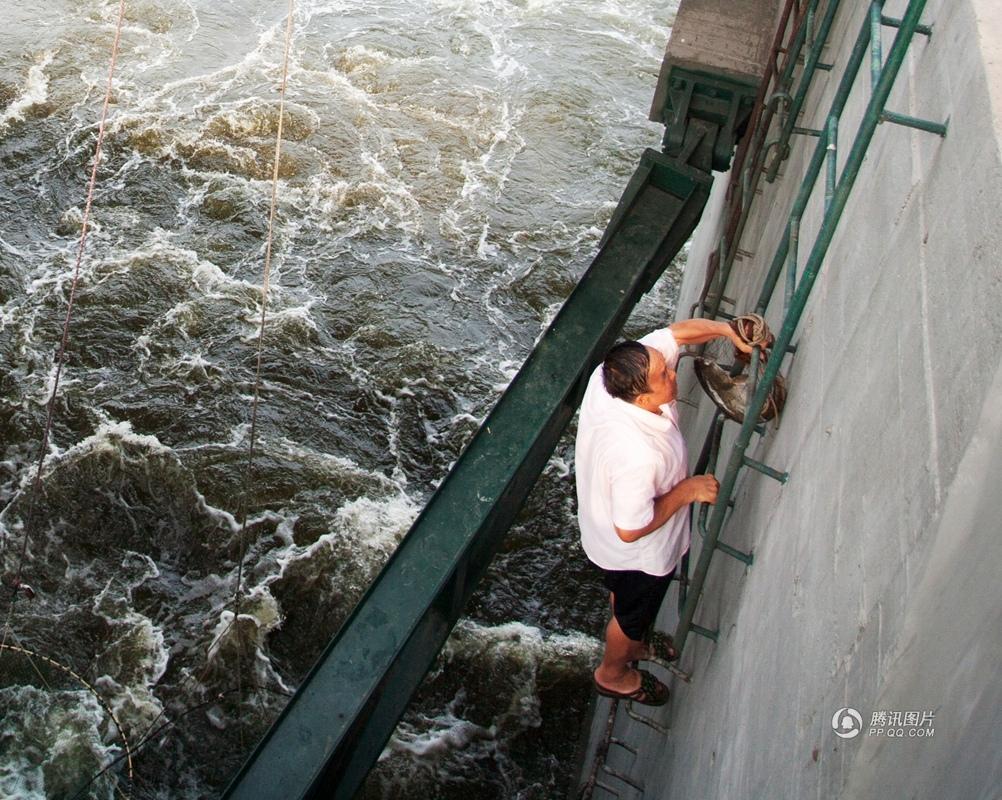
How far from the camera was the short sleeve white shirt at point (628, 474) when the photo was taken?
3.40 meters

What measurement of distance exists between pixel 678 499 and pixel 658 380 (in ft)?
1.40

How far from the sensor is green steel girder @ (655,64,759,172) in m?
6.54

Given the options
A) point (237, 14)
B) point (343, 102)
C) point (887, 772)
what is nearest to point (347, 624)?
point (887, 772)

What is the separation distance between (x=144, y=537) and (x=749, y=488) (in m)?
5.85

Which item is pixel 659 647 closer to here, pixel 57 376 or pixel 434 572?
pixel 434 572

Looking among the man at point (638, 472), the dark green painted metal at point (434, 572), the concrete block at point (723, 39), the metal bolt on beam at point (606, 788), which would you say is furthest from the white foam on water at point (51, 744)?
the concrete block at point (723, 39)

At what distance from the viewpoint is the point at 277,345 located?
9.63 m

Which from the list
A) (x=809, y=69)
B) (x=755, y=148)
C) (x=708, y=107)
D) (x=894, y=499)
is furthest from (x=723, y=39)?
(x=894, y=499)

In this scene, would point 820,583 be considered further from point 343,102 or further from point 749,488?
point 343,102

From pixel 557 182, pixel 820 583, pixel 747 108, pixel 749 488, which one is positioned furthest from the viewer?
pixel 557 182

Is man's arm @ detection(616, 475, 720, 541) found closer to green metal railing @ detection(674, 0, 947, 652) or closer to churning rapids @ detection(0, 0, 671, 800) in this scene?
green metal railing @ detection(674, 0, 947, 652)

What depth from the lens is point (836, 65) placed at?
4.38 metres

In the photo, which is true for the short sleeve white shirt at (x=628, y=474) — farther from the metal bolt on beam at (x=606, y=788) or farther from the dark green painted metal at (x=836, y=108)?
the metal bolt on beam at (x=606, y=788)

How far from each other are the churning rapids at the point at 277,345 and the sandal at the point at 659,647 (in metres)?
2.67
